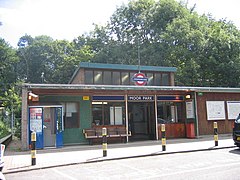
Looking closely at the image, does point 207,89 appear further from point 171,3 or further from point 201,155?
point 171,3

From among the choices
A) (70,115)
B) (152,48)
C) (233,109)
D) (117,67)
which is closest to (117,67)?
(117,67)

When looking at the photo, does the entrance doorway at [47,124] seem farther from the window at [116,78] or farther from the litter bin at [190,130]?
the litter bin at [190,130]

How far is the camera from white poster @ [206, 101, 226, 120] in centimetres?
1750

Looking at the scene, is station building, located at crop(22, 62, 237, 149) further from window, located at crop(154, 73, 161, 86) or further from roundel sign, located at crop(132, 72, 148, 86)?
window, located at crop(154, 73, 161, 86)

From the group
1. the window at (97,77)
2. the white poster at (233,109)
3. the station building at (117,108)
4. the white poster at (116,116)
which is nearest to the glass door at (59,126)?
the station building at (117,108)

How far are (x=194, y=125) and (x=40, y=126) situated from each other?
29.6 feet

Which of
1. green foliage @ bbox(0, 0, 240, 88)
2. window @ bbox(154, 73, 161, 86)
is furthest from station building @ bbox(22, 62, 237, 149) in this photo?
green foliage @ bbox(0, 0, 240, 88)

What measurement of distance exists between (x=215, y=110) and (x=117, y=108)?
250 inches

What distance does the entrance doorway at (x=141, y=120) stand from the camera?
17.4 metres

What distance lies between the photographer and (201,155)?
1071 centimetres

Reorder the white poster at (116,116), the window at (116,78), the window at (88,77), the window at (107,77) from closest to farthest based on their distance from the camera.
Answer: the white poster at (116,116)
the window at (88,77)
the window at (107,77)
the window at (116,78)

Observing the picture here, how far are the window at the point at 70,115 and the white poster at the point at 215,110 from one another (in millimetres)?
8160

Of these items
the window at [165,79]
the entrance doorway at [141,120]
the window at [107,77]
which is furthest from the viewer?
the window at [165,79]

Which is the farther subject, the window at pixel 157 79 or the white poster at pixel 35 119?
the window at pixel 157 79
